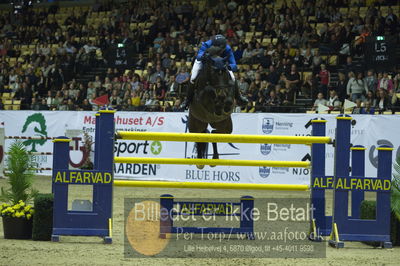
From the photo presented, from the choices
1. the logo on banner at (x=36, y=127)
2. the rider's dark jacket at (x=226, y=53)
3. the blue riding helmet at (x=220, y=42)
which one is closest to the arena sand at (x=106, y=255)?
the rider's dark jacket at (x=226, y=53)

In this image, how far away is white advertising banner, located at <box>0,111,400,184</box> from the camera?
14.7 m

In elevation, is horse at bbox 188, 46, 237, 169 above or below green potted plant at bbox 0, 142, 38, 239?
above

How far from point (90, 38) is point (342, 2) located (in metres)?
10.4

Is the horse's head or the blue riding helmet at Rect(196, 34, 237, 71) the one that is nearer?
the horse's head

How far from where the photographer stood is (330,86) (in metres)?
16.8

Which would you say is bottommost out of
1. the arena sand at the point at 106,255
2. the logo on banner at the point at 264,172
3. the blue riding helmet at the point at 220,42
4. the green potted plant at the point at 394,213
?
the arena sand at the point at 106,255

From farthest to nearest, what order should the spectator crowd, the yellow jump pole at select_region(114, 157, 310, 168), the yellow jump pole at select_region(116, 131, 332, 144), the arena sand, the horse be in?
the spectator crowd, the horse, the yellow jump pole at select_region(114, 157, 310, 168), the yellow jump pole at select_region(116, 131, 332, 144), the arena sand

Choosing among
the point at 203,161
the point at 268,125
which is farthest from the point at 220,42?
the point at 268,125

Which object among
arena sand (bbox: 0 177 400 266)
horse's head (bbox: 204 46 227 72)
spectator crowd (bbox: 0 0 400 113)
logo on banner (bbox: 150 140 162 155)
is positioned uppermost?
spectator crowd (bbox: 0 0 400 113)

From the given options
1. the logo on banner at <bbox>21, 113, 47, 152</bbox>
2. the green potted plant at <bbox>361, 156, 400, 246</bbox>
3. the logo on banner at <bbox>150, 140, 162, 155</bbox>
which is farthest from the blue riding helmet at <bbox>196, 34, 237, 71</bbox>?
the logo on banner at <bbox>21, 113, 47, 152</bbox>

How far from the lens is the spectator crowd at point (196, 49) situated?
16.6 metres

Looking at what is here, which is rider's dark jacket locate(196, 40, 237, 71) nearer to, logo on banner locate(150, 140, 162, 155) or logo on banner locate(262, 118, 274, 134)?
logo on banner locate(262, 118, 274, 134)

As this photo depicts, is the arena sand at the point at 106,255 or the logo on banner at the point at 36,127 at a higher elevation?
the logo on banner at the point at 36,127

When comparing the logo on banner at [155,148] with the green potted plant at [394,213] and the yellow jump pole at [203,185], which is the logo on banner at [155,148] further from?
the green potted plant at [394,213]
